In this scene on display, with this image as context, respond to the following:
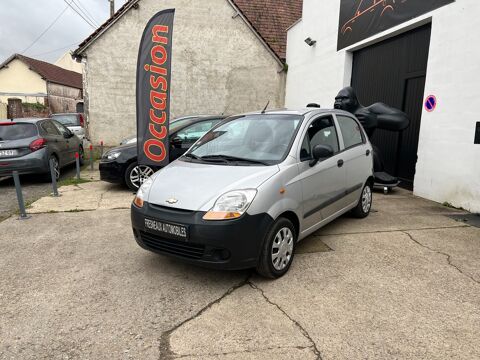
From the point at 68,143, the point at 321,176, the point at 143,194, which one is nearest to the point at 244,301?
the point at 143,194

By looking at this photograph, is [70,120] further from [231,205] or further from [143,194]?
[231,205]

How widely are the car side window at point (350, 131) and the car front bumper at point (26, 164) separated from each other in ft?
20.8

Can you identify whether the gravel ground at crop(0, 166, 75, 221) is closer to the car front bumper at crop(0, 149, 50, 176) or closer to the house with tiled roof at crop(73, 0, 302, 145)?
the car front bumper at crop(0, 149, 50, 176)

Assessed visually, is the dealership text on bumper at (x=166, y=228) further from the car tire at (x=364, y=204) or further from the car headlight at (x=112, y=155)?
Answer: the car headlight at (x=112, y=155)

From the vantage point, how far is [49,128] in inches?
339

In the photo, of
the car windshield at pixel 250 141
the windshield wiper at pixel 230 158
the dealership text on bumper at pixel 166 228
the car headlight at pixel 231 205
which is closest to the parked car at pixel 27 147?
the car windshield at pixel 250 141

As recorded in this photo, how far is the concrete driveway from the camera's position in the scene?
2500mm

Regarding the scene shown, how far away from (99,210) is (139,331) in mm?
3685

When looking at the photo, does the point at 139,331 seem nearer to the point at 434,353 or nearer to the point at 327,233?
the point at 434,353

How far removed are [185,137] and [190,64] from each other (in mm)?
7922

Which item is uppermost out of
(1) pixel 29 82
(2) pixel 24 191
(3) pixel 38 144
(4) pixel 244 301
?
(1) pixel 29 82

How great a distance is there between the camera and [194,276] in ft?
11.6

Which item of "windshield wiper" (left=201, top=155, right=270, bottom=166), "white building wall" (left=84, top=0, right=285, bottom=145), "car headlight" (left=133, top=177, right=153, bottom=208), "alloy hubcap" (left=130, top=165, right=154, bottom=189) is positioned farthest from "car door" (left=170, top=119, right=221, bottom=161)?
"white building wall" (left=84, top=0, right=285, bottom=145)

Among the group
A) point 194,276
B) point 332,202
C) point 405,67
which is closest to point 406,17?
point 405,67
